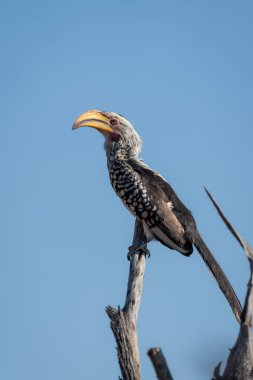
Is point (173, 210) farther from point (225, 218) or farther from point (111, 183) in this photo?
point (225, 218)

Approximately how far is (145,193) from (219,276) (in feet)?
5.15

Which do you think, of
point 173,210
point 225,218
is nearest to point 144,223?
point 173,210

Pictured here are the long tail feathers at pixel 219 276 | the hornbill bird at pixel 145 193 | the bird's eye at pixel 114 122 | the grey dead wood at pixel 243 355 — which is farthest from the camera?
the bird's eye at pixel 114 122

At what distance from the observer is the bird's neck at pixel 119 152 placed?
8391 millimetres

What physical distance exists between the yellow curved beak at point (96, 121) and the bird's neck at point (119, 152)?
0.24m

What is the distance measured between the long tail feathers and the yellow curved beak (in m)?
2.14

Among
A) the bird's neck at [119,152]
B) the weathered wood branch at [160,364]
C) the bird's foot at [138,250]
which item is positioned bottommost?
the weathered wood branch at [160,364]

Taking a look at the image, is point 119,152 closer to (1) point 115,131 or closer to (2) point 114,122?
(1) point 115,131

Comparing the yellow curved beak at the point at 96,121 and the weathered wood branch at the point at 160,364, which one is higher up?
the yellow curved beak at the point at 96,121

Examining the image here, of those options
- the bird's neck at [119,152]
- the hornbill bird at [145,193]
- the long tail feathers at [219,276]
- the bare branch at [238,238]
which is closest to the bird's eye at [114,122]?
the hornbill bird at [145,193]

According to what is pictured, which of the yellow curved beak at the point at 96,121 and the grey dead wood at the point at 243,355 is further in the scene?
the yellow curved beak at the point at 96,121

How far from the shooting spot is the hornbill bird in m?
7.29

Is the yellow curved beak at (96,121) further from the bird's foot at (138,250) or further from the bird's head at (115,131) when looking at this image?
the bird's foot at (138,250)

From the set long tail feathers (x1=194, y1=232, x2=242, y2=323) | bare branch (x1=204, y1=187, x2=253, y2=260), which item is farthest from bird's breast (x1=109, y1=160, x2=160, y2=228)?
bare branch (x1=204, y1=187, x2=253, y2=260)
